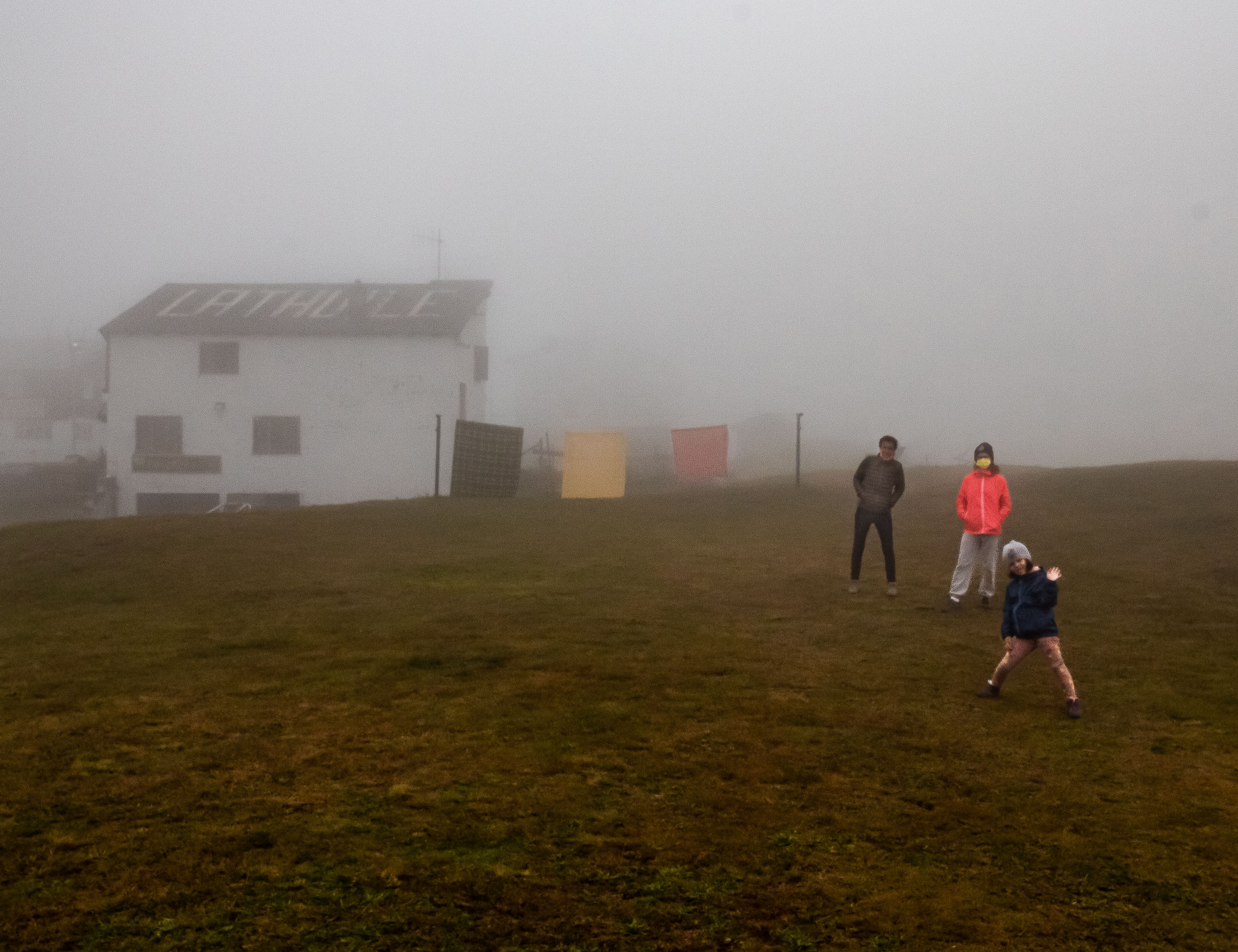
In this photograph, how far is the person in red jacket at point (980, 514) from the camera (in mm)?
10883

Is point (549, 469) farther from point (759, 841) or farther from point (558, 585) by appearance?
point (759, 841)

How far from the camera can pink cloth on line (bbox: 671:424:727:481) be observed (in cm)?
3291

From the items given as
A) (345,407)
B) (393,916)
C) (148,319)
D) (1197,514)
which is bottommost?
(393,916)

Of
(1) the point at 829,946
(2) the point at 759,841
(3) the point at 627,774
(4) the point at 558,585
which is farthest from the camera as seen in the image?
(4) the point at 558,585

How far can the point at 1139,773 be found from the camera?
235 inches

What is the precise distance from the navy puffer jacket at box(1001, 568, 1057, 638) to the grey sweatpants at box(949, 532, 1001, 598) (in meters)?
3.51

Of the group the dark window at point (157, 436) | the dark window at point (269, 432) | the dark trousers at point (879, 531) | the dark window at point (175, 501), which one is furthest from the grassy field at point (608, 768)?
the dark window at point (157, 436)

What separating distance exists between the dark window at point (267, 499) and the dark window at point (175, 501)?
2.35 ft

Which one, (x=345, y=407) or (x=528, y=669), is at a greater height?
(x=345, y=407)

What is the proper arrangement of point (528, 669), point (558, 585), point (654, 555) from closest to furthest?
point (528, 669) → point (558, 585) → point (654, 555)

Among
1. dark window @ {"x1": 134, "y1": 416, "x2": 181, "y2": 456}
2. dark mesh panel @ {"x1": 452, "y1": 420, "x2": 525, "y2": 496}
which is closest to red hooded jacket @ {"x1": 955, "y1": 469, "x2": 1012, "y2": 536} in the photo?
dark mesh panel @ {"x1": 452, "y1": 420, "x2": 525, "y2": 496}

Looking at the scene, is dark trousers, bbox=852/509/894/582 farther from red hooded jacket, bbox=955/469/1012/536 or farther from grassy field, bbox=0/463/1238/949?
red hooded jacket, bbox=955/469/1012/536

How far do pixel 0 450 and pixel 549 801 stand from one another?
198ft

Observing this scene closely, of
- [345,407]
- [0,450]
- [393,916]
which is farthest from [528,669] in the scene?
[0,450]
